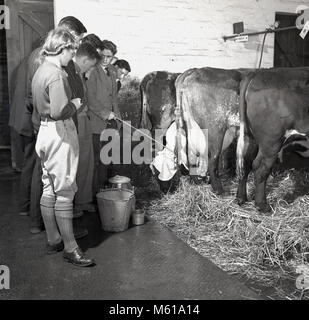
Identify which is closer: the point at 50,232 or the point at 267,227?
the point at 50,232

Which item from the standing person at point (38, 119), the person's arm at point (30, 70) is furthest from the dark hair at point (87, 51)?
the person's arm at point (30, 70)

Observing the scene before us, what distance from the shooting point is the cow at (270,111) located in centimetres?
429

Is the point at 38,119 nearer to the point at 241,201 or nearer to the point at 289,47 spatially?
the point at 241,201

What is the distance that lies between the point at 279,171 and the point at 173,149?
5.70ft

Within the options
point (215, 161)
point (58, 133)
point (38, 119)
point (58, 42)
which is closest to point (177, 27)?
point (215, 161)

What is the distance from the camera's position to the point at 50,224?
130 inches

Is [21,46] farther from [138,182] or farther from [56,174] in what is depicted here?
[56,174]

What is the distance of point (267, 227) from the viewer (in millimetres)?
3756

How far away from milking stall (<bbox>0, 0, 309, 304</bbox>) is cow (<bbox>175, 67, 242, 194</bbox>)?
0.6 inches

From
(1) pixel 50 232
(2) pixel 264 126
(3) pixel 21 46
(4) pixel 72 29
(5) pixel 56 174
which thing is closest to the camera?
(5) pixel 56 174

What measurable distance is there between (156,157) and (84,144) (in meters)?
1.22
